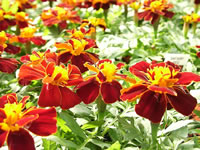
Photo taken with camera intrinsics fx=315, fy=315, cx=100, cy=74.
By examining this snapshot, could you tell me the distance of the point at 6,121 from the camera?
0.65m

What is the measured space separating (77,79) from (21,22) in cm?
98

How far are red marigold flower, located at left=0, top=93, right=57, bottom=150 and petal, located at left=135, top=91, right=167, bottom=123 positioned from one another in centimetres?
20

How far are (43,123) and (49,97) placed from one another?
10 cm

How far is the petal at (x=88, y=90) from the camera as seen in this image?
0.80m

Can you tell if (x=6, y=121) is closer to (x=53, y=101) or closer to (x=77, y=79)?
(x=53, y=101)

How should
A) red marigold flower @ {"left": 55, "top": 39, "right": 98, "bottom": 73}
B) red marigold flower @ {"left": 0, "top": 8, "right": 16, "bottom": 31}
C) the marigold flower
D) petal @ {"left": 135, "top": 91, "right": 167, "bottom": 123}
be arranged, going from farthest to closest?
the marigold flower, red marigold flower @ {"left": 0, "top": 8, "right": 16, "bottom": 31}, red marigold flower @ {"left": 55, "top": 39, "right": 98, "bottom": 73}, petal @ {"left": 135, "top": 91, "right": 167, "bottom": 123}

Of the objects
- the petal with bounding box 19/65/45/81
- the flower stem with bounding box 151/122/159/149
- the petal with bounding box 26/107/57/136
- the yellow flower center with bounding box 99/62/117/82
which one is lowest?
the flower stem with bounding box 151/122/159/149

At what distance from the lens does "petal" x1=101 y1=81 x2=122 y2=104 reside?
0.80 meters

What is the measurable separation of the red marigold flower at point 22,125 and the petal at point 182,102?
0.28 meters

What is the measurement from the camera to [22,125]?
2.03 ft

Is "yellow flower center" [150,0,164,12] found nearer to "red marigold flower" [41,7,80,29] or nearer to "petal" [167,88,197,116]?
"red marigold flower" [41,7,80,29]

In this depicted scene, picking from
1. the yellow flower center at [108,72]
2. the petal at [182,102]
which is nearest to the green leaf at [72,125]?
the yellow flower center at [108,72]

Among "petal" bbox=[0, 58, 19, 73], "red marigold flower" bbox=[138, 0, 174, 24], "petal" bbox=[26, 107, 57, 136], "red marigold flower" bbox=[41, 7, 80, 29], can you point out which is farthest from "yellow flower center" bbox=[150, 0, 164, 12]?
"petal" bbox=[26, 107, 57, 136]

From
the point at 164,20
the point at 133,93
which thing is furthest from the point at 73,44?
the point at 164,20
